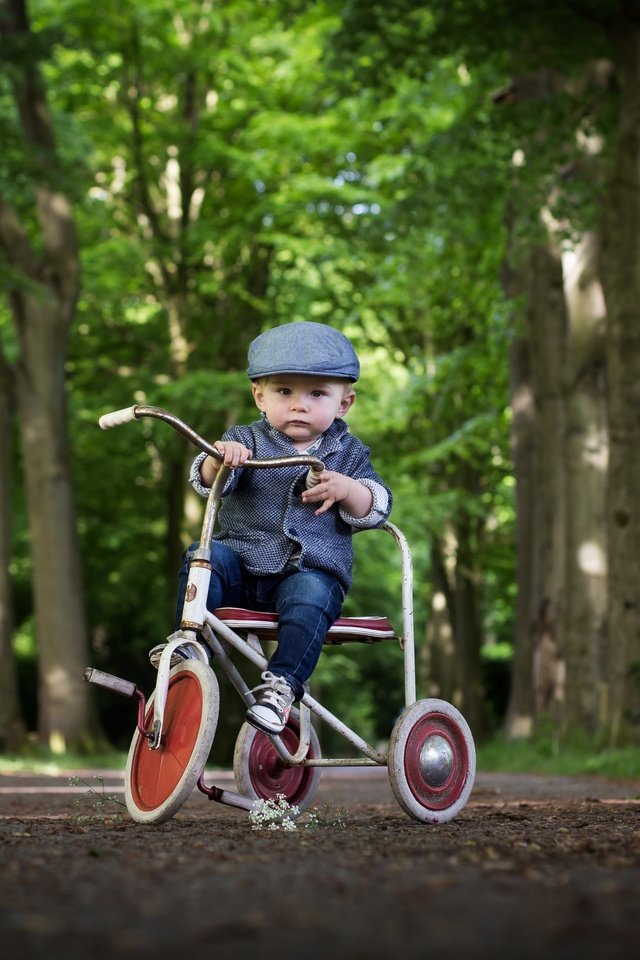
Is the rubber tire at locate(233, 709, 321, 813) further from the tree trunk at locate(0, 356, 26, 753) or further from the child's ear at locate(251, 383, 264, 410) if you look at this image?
the tree trunk at locate(0, 356, 26, 753)

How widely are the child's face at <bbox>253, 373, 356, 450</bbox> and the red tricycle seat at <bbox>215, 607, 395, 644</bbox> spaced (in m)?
0.66

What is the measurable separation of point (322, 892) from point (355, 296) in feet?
74.5

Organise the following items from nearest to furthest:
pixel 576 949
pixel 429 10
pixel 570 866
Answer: pixel 576 949
pixel 570 866
pixel 429 10

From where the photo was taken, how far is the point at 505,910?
2537 mm

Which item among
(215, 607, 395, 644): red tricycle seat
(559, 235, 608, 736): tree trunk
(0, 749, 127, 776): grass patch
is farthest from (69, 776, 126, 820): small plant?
(559, 235, 608, 736): tree trunk

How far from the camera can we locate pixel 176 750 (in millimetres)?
4820

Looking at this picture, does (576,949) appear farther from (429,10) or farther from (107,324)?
(107,324)

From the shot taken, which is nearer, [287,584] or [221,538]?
[287,584]

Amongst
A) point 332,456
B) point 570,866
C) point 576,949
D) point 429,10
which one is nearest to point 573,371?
point 429,10

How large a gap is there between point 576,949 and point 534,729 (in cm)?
1542

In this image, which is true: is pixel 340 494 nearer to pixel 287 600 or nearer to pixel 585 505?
pixel 287 600

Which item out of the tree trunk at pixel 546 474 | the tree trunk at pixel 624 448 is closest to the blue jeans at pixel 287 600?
the tree trunk at pixel 624 448

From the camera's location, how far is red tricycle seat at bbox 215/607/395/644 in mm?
5031

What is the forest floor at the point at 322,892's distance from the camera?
221 cm
